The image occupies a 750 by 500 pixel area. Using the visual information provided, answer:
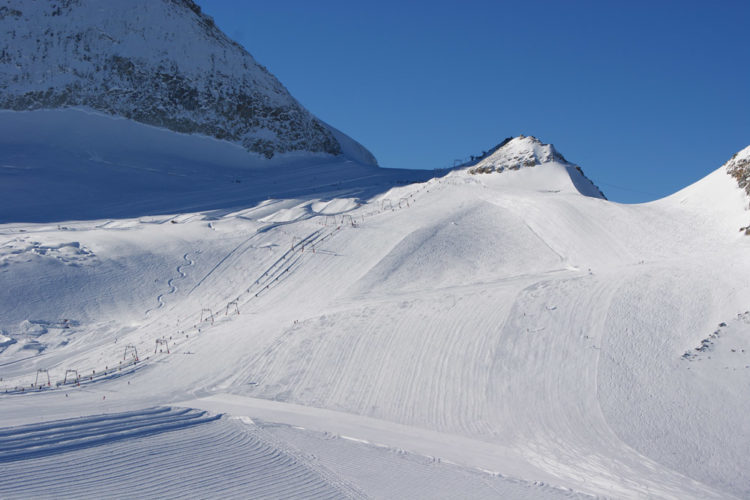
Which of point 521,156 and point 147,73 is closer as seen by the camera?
point 521,156

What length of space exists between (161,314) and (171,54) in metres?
28.6

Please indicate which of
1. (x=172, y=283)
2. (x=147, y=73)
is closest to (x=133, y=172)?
(x=147, y=73)

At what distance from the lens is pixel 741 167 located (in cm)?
2272

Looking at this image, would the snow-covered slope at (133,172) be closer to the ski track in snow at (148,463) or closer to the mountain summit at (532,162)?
the mountain summit at (532,162)

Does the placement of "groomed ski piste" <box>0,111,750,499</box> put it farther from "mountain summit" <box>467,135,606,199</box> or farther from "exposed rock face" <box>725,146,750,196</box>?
"mountain summit" <box>467,135,606,199</box>

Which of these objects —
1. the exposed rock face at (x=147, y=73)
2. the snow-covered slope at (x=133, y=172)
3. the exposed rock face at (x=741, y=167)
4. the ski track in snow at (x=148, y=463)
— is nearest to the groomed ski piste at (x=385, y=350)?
the ski track in snow at (x=148, y=463)

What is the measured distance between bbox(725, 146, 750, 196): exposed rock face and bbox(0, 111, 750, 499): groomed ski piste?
0.39 metres

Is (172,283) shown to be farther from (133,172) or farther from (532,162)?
(532,162)

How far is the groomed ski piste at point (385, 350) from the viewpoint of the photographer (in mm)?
10023

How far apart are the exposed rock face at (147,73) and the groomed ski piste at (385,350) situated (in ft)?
42.1

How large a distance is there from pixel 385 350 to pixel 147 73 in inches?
1250

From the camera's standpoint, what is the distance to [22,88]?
36.3 metres

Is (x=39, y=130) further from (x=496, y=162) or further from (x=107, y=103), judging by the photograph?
(x=496, y=162)

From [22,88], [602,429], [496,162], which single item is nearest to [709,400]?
[602,429]
